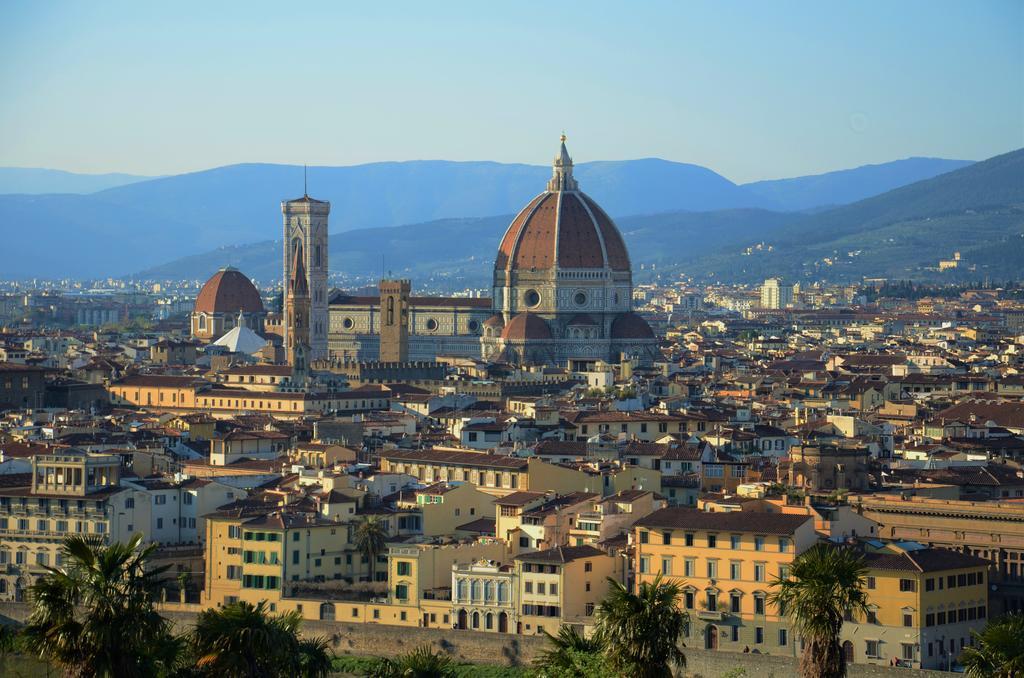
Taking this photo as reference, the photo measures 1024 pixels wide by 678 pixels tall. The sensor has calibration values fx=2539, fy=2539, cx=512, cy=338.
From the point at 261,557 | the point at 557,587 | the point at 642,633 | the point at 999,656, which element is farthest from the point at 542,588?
the point at 999,656

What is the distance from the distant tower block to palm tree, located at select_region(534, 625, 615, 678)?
359 feet

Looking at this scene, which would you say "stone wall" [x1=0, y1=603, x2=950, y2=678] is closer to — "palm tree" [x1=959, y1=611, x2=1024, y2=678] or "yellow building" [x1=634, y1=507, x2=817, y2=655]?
"yellow building" [x1=634, y1=507, x2=817, y2=655]

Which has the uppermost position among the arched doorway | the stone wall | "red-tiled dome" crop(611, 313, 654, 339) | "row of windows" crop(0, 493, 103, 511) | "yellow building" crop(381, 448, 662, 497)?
"red-tiled dome" crop(611, 313, 654, 339)

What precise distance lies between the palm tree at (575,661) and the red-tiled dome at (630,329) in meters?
110

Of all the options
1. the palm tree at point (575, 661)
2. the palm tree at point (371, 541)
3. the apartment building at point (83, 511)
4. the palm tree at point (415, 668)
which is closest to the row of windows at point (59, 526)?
the apartment building at point (83, 511)

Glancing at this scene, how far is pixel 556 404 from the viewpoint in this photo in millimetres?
97438

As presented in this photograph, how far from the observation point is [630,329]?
152 metres

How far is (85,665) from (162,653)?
2777 millimetres

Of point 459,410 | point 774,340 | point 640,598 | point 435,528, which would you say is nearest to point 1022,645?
point 640,598

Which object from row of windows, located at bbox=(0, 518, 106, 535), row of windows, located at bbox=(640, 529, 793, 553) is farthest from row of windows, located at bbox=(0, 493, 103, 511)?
row of windows, located at bbox=(640, 529, 793, 553)

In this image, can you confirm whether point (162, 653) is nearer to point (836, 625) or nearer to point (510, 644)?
point (836, 625)

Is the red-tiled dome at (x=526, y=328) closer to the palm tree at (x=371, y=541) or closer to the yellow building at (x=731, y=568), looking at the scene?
the palm tree at (x=371, y=541)

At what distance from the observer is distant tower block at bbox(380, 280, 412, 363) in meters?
152

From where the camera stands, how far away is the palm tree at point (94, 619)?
113ft
